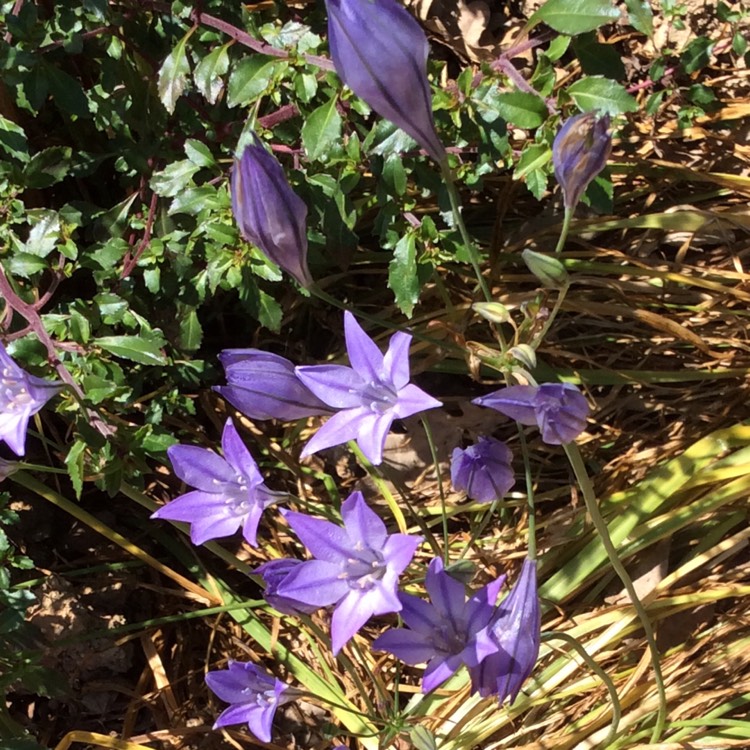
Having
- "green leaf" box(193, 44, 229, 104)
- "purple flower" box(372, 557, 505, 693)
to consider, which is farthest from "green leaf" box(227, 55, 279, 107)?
"purple flower" box(372, 557, 505, 693)

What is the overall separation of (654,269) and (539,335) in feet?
3.04

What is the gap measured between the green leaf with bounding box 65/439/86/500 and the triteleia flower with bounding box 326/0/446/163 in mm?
744

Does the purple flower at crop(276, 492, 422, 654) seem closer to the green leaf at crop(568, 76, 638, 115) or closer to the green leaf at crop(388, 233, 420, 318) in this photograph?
the green leaf at crop(388, 233, 420, 318)

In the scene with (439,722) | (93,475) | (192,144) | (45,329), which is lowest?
(439,722)

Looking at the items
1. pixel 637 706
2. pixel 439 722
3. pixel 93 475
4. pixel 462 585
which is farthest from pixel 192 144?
pixel 637 706

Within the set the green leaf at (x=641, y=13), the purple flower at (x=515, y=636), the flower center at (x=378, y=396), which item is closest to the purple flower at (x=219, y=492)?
the flower center at (x=378, y=396)

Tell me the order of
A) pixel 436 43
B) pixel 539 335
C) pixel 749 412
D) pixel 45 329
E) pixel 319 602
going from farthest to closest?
pixel 436 43
pixel 749 412
pixel 45 329
pixel 319 602
pixel 539 335

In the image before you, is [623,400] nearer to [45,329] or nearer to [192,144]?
[192,144]

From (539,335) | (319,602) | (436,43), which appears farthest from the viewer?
(436,43)

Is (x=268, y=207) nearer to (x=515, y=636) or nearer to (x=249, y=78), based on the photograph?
(x=249, y=78)

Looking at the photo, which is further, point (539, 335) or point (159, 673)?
point (159, 673)

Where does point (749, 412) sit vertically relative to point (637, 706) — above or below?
above

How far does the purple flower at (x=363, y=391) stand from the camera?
A: 1.11 m

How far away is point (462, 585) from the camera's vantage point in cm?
117
